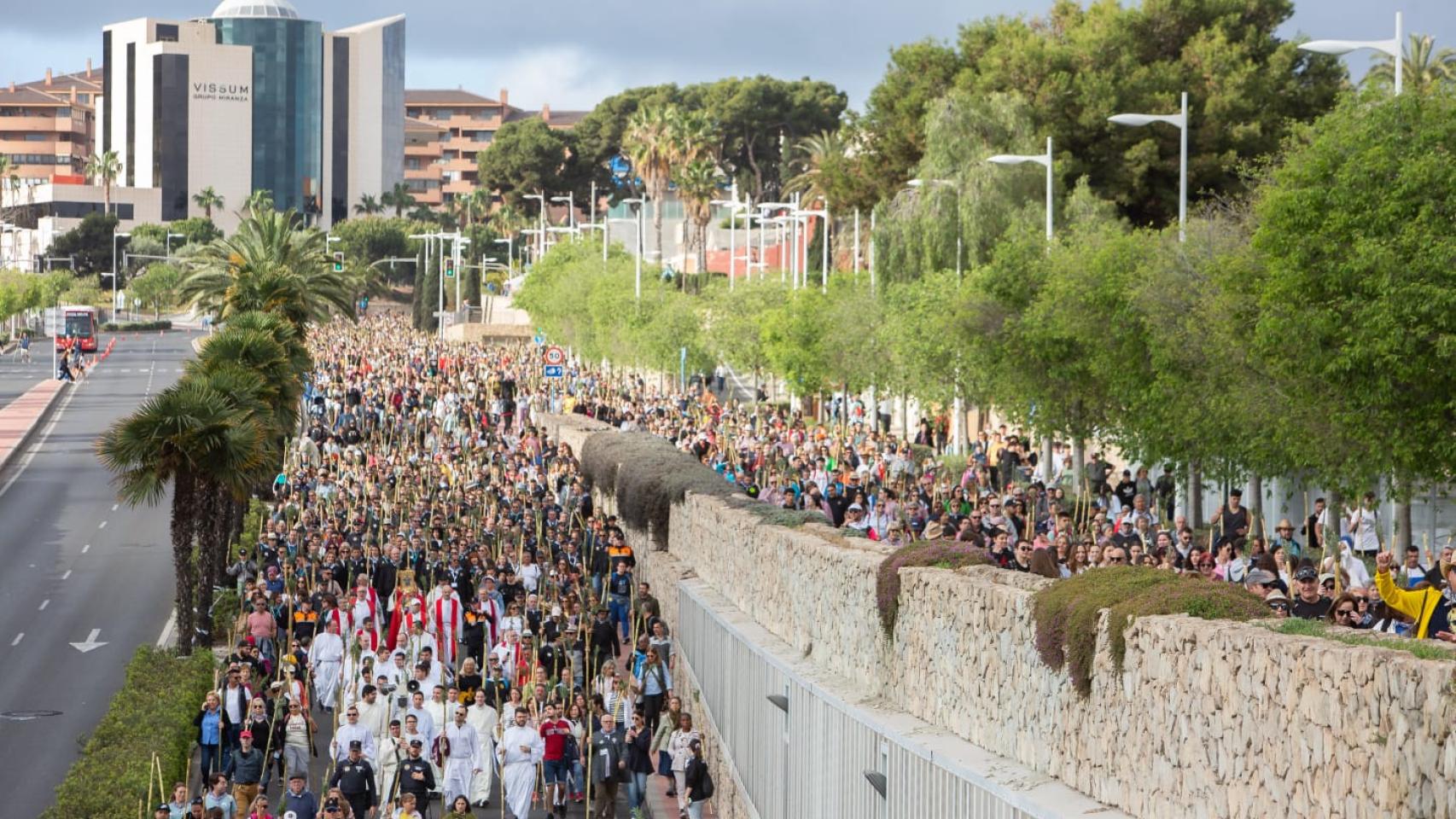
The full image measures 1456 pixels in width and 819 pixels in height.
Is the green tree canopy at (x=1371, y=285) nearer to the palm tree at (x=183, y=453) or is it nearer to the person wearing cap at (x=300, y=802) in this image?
the person wearing cap at (x=300, y=802)

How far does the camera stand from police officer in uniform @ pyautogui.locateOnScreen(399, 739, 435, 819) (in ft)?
57.0

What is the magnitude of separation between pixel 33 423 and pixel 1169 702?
5882 cm

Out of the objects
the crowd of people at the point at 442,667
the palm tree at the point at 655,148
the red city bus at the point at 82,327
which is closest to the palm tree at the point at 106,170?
the red city bus at the point at 82,327

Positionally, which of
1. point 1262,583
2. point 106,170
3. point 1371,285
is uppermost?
point 106,170

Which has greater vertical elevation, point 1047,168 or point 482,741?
point 1047,168

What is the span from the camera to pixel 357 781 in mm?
17906

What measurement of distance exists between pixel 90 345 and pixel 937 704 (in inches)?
3726

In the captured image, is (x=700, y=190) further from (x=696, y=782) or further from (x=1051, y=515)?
(x=696, y=782)

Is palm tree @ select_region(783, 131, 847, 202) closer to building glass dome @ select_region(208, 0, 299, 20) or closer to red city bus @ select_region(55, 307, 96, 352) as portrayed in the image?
red city bus @ select_region(55, 307, 96, 352)

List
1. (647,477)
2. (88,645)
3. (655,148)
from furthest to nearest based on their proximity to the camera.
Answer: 1. (655,148)
2. (647,477)
3. (88,645)

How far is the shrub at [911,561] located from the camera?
14.9 metres

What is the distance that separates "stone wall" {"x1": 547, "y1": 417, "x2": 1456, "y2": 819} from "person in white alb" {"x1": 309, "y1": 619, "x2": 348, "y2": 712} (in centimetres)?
719

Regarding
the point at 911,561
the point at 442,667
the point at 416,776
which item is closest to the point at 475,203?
the point at 442,667

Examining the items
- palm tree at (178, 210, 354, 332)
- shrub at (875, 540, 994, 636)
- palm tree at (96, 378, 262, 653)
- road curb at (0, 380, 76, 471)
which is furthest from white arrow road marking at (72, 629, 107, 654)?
road curb at (0, 380, 76, 471)
